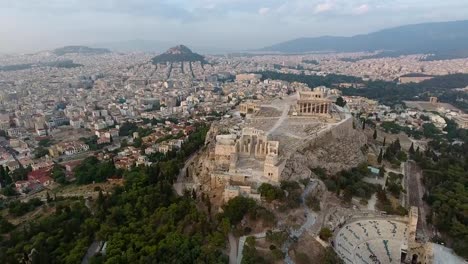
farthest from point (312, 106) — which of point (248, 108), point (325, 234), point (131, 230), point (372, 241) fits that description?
point (131, 230)

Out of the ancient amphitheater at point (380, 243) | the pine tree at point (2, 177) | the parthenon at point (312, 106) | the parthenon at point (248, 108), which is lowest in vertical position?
the pine tree at point (2, 177)

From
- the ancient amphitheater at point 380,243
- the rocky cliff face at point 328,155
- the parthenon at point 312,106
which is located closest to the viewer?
the ancient amphitheater at point 380,243

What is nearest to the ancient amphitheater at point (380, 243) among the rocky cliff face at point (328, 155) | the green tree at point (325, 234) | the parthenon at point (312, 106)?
the green tree at point (325, 234)

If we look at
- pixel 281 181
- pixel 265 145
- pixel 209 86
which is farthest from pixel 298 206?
pixel 209 86

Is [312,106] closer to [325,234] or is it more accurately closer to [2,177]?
[325,234]

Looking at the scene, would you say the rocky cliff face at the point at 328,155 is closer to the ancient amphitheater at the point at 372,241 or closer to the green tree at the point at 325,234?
the green tree at the point at 325,234

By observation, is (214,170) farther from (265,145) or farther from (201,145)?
(201,145)

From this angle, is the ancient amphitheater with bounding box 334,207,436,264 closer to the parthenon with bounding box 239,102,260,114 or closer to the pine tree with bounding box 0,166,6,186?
the parthenon with bounding box 239,102,260,114

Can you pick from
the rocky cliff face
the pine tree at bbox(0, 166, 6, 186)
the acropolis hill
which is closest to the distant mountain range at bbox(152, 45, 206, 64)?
the pine tree at bbox(0, 166, 6, 186)
